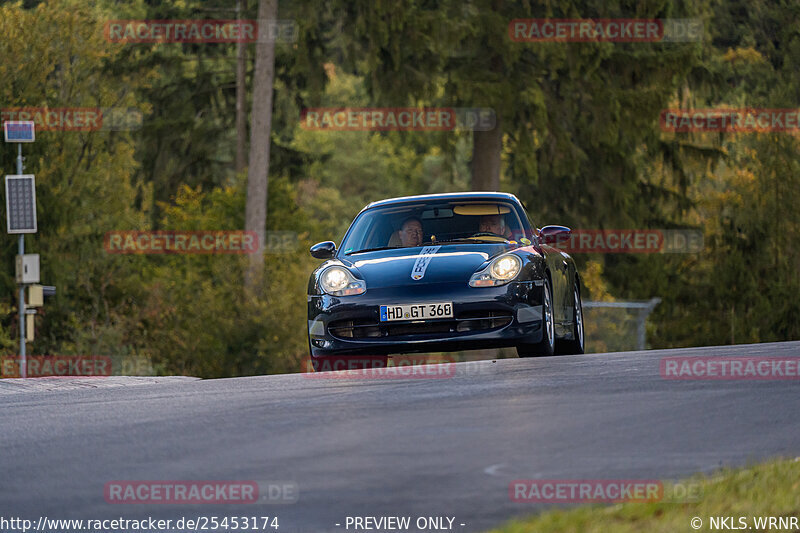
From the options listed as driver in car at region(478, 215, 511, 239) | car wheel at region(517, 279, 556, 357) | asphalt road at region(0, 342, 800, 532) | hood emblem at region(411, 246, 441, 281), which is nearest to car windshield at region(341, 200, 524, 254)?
driver in car at region(478, 215, 511, 239)

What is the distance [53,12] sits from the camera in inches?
1722

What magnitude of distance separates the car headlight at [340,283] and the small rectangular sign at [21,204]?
70.3 ft

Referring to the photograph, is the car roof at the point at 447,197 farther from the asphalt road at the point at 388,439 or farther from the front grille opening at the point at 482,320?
the asphalt road at the point at 388,439

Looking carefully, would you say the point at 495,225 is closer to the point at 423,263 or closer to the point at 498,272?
the point at 498,272

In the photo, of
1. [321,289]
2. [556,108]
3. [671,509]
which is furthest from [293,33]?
[671,509]

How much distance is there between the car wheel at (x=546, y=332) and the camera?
1407cm

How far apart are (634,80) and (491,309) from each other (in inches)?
1077

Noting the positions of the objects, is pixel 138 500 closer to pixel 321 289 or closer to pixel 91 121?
pixel 321 289

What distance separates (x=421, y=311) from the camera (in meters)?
13.4

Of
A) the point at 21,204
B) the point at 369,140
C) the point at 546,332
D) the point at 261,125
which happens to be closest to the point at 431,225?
the point at 546,332

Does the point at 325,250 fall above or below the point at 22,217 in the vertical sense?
above

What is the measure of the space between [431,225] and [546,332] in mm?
1674

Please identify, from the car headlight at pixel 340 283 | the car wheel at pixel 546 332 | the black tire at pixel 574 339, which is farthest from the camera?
the black tire at pixel 574 339

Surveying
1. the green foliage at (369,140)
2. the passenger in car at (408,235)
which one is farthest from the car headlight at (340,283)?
the green foliage at (369,140)
